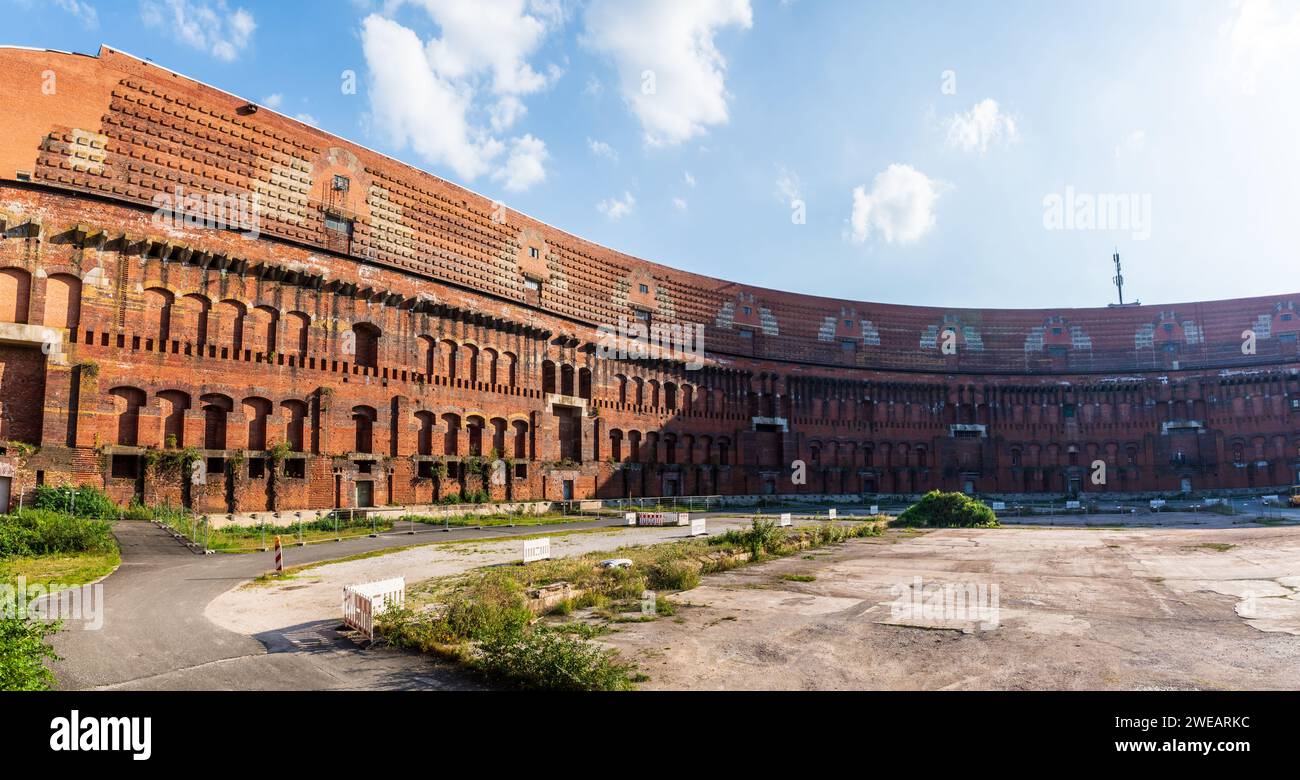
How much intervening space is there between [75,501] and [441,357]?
17.0 m

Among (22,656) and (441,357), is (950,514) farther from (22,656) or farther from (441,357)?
(22,656)

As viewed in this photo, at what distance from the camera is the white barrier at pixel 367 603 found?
974cm

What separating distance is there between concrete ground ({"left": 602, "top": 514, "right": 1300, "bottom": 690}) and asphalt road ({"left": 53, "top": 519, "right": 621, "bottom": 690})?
3.15 m

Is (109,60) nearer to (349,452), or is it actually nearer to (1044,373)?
(349,452)

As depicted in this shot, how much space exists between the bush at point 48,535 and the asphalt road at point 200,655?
14.3 ft

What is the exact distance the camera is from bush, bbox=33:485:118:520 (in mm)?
22172

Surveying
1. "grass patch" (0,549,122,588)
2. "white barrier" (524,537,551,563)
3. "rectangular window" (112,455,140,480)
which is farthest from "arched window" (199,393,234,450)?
"white barrier" (524,537,551,563)

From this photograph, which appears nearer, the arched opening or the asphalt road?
the asphalt road

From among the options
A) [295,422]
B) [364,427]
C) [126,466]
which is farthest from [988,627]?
[364,427]

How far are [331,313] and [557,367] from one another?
Answer: 14.5m

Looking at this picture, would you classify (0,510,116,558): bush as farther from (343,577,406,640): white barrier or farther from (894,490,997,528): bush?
(894,490,997,528): bush

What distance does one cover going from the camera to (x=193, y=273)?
2773 cm

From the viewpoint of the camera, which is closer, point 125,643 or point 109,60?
point 125,643
